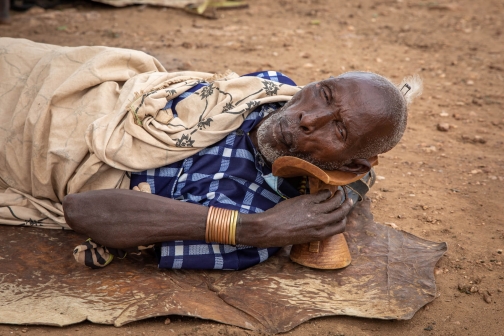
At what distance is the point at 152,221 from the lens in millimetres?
2762

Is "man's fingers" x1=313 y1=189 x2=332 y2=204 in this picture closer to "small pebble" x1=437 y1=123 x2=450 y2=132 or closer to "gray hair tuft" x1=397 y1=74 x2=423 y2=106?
"gray hair tuft" x1=397 y1=74 x2=423 y2=106

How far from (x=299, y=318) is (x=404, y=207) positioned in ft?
4.95

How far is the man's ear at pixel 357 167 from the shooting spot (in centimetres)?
303

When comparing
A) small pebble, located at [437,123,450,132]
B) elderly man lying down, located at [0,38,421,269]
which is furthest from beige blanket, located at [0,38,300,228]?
small pebble, located at [437,123,450,132]

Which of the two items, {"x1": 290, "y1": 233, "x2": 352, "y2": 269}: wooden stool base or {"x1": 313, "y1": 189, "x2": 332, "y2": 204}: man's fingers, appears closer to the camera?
{"x1": 313, "y1": 189, "x2": 332, "y2": 204}: man's fingers

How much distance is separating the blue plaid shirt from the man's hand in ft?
0.64

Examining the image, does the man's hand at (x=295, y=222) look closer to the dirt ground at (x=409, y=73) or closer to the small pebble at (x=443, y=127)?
the dirt ground at (x=409, y=73)

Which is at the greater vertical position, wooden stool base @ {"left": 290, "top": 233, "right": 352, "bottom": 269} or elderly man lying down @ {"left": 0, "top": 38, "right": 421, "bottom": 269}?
elderly man lying down @ {"left": 0, "top": 38, "right": 421, "bottom": 269}

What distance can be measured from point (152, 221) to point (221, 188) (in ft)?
1.48

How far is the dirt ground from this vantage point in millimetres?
2891

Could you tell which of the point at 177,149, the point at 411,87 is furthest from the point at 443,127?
the point at 177,149

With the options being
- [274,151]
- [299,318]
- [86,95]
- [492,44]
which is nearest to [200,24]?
[492,44]

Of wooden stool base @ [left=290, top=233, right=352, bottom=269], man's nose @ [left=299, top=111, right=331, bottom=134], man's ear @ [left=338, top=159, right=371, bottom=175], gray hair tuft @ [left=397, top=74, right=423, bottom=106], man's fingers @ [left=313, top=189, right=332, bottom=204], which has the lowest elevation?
wooden stool base @ [left=290, top=233, right=352, bottom=269]

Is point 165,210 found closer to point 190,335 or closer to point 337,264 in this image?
point 190,335
